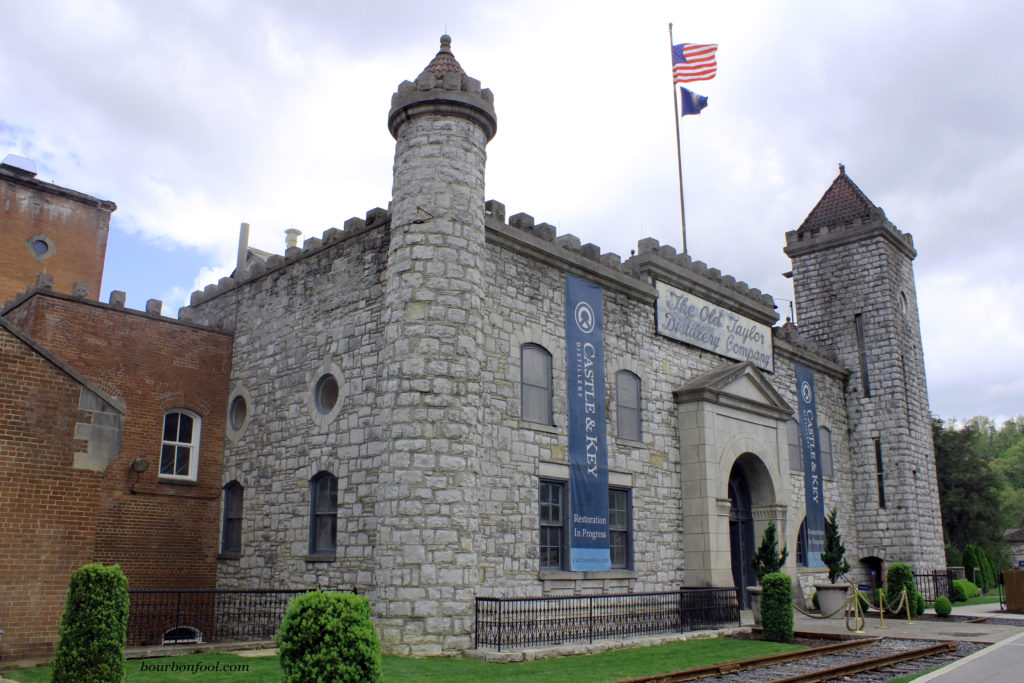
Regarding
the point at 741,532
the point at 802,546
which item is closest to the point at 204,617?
the point at 741,532

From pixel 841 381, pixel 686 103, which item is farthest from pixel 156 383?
pixel 841 381

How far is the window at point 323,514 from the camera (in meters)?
15.3

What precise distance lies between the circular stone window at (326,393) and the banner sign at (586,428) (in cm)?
471

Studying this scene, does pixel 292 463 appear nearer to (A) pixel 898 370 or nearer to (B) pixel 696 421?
(B) pixel 696 421

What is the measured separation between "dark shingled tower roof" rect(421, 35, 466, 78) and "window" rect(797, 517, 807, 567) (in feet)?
55.2

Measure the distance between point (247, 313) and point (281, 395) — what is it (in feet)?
9.67

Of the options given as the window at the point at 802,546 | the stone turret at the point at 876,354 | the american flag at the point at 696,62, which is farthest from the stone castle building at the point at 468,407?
the american flag at the point at 696,62

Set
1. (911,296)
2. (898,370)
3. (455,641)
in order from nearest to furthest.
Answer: (455,641), (898,370), (911,296)

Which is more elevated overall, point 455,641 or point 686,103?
point 686,103

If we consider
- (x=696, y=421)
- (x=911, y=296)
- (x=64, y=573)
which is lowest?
(x=64, y=573)

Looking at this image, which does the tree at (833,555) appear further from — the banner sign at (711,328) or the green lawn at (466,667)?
the green lawn at (466,667)

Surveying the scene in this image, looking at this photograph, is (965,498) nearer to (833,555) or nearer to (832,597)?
(833,555)

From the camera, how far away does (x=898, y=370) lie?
91.7ft

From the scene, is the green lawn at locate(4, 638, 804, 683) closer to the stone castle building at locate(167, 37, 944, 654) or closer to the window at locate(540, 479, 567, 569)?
the stone castle building at locate(167, 37, 944, 654)
